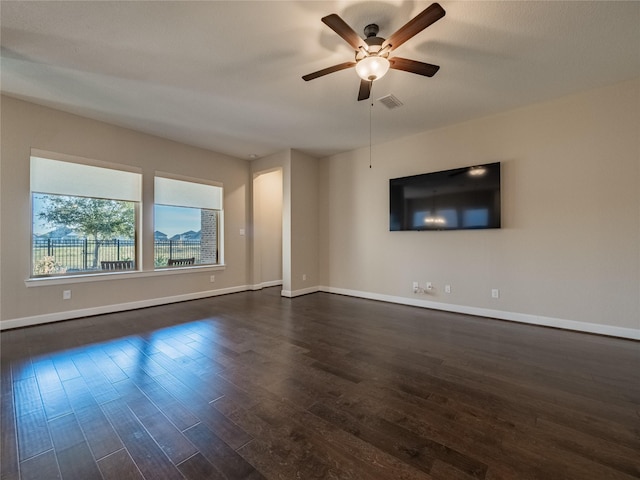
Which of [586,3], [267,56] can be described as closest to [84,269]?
[267,56]

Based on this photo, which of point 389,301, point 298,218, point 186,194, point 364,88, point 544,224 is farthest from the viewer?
point 298,218

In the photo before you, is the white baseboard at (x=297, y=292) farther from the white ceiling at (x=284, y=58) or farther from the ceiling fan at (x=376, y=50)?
the ceiling fan at (x=376, y=50)

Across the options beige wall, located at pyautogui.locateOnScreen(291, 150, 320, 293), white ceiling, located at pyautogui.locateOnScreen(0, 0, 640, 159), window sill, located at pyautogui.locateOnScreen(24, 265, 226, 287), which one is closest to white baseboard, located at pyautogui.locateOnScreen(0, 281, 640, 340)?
beige wall, located at pyautogui.locateOnScreen(291, 150, 320, 293)

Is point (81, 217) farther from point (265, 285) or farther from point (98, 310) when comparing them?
point (265, 285)

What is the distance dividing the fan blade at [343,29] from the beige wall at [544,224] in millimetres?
1986

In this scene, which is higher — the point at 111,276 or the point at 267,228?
the point at 267,228

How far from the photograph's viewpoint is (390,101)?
339 centimetres

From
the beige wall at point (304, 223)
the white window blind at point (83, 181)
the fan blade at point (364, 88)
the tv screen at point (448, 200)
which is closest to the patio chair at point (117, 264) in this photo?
the white window blind at point (83, 181)

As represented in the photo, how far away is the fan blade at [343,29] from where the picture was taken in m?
1.80

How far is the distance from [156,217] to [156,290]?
124 cm

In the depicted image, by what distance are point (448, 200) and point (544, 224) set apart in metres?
1.20

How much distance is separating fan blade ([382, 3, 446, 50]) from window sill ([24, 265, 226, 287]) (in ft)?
15.0

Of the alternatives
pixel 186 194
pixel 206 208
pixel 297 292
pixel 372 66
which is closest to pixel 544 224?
pixel 372 66

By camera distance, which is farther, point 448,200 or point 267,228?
point 267,228
